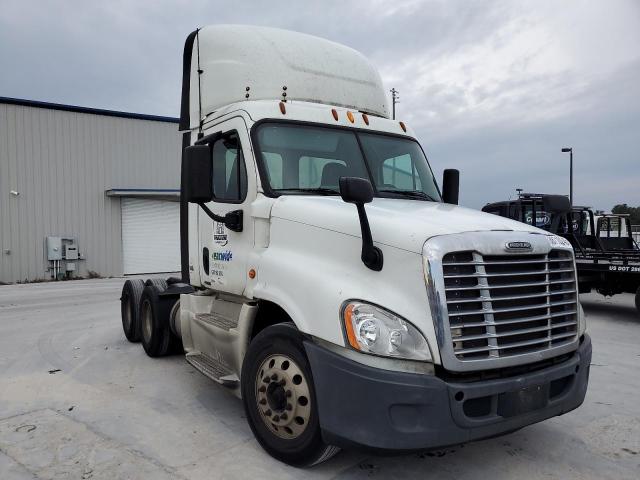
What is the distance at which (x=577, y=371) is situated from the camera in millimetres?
3508

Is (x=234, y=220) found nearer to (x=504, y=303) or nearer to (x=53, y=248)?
(x=504, y=303)

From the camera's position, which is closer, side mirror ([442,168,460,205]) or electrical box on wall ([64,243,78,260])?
side mirror ([442,168,460,205])

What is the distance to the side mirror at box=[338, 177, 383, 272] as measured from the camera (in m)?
3.14

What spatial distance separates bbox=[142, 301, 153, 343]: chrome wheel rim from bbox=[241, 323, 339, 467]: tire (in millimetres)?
3187

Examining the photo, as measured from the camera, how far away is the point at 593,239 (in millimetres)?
12602

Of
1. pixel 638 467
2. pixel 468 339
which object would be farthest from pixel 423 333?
pixel 638 467

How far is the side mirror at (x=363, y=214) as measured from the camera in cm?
314

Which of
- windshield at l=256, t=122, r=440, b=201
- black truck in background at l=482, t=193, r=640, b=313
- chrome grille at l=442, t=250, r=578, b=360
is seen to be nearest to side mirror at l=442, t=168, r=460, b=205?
windshield at l=256, t=122, r=440, b=201

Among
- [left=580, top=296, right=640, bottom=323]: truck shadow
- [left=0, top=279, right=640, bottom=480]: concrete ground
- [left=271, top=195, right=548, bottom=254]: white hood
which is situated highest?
[left=271, top=195, right=548, bottom=254]: white hood

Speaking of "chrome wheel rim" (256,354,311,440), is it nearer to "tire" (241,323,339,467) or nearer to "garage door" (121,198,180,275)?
"tire" (241,323,339,467)

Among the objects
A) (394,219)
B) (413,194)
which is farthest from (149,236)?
(394,219)

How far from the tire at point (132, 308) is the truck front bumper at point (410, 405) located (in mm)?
4714

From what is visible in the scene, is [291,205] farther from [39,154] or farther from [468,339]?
[39,154]

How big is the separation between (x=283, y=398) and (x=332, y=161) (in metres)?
2.02
